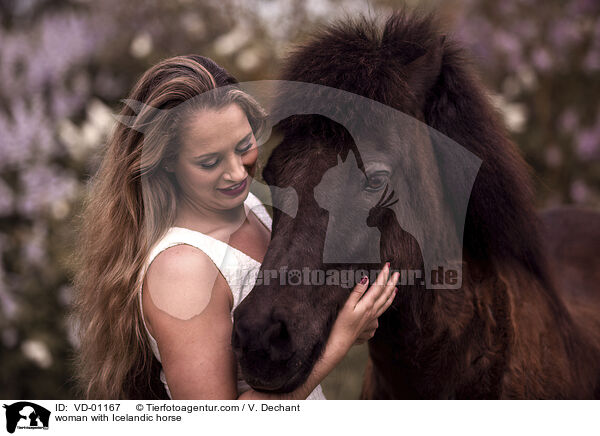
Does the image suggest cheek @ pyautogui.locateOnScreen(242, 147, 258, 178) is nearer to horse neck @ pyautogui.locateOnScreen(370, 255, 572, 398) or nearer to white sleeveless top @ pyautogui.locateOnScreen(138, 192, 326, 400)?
white sleeveless top @ pyautogui.locateOnScreen(138, 192, 326, 400)

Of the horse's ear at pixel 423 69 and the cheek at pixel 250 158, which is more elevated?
the horse's ear at pixel 423 69

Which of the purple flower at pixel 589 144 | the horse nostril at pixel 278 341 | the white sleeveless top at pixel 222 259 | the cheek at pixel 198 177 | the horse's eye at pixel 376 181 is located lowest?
the horse nostril at pixel 278 341

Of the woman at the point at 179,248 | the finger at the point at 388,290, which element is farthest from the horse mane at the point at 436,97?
the finger at the point at 388,290

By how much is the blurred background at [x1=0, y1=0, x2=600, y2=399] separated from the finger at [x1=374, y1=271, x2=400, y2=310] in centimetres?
186

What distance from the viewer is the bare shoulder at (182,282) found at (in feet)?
5.06

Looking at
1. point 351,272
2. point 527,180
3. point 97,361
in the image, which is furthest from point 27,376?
point 527,180

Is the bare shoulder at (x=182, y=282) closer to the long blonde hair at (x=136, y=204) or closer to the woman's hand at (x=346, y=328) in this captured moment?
the long blonde hair at (x=136, y=204)

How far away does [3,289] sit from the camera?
150 inches

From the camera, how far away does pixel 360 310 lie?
150 cm

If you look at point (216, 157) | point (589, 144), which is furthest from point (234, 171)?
point (589, 144)

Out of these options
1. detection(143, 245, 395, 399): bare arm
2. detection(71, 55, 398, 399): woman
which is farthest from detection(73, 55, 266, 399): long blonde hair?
detection(143, 245, 395, 399): bare arm
